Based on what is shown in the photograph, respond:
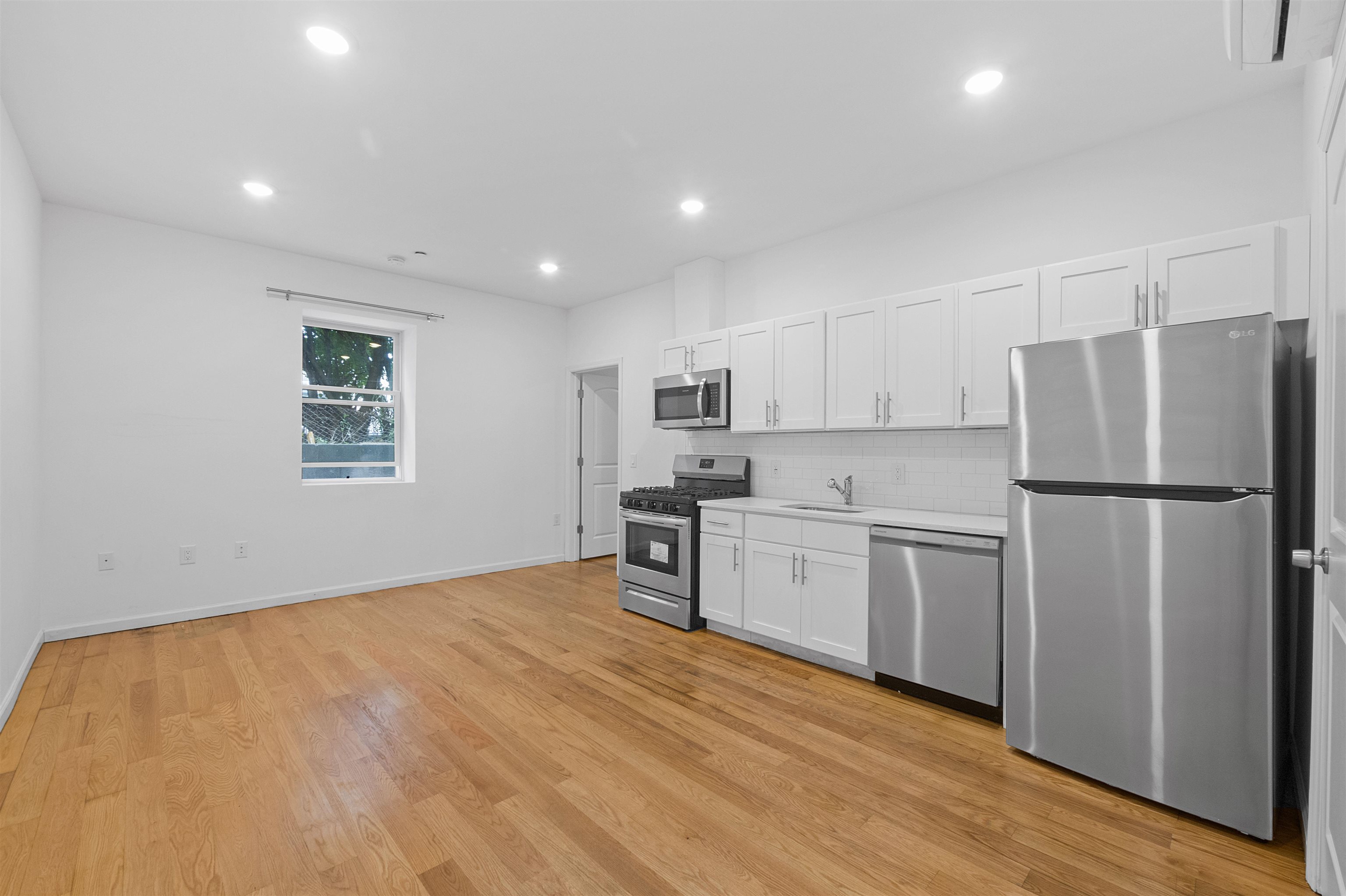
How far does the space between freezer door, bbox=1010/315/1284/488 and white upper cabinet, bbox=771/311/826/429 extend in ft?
4.61

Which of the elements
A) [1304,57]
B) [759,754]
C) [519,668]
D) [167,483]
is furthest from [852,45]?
[167,483]

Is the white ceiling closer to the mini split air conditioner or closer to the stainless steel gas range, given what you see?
the mini split air conditioner

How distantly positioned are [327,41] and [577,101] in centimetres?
96

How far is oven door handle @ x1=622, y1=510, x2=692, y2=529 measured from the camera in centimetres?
414

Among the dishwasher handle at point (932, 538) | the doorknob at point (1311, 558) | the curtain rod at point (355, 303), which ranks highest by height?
the curtain rod at point (355, 303)

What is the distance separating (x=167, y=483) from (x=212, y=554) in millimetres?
584

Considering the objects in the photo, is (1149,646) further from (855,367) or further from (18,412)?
(18,412)

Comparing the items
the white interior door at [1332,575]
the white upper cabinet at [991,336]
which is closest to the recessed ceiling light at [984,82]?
the white upper cabinet at [991,336]

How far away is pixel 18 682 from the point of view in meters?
2.98

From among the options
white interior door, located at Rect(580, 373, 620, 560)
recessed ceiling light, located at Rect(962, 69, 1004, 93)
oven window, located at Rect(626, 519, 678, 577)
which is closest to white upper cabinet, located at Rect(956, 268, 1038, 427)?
recessed ceiling light, located at Rect(962, 69, 1004, 93)

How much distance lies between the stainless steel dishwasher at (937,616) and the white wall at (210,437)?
405cm

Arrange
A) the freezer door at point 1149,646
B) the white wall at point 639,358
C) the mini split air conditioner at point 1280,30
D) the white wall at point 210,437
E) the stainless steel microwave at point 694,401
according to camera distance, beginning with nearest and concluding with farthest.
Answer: the mini split air conditioner at point 1280,30 < the freezer door at point 1149,646 < the white wall at point 210,437 < the stainless steel microwave at point 694,401 < the white wall at point 639,358

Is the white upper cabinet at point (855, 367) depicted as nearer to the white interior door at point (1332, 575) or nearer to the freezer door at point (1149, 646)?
the freezer door at point (1149, 646)

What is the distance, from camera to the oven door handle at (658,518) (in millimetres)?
4137
